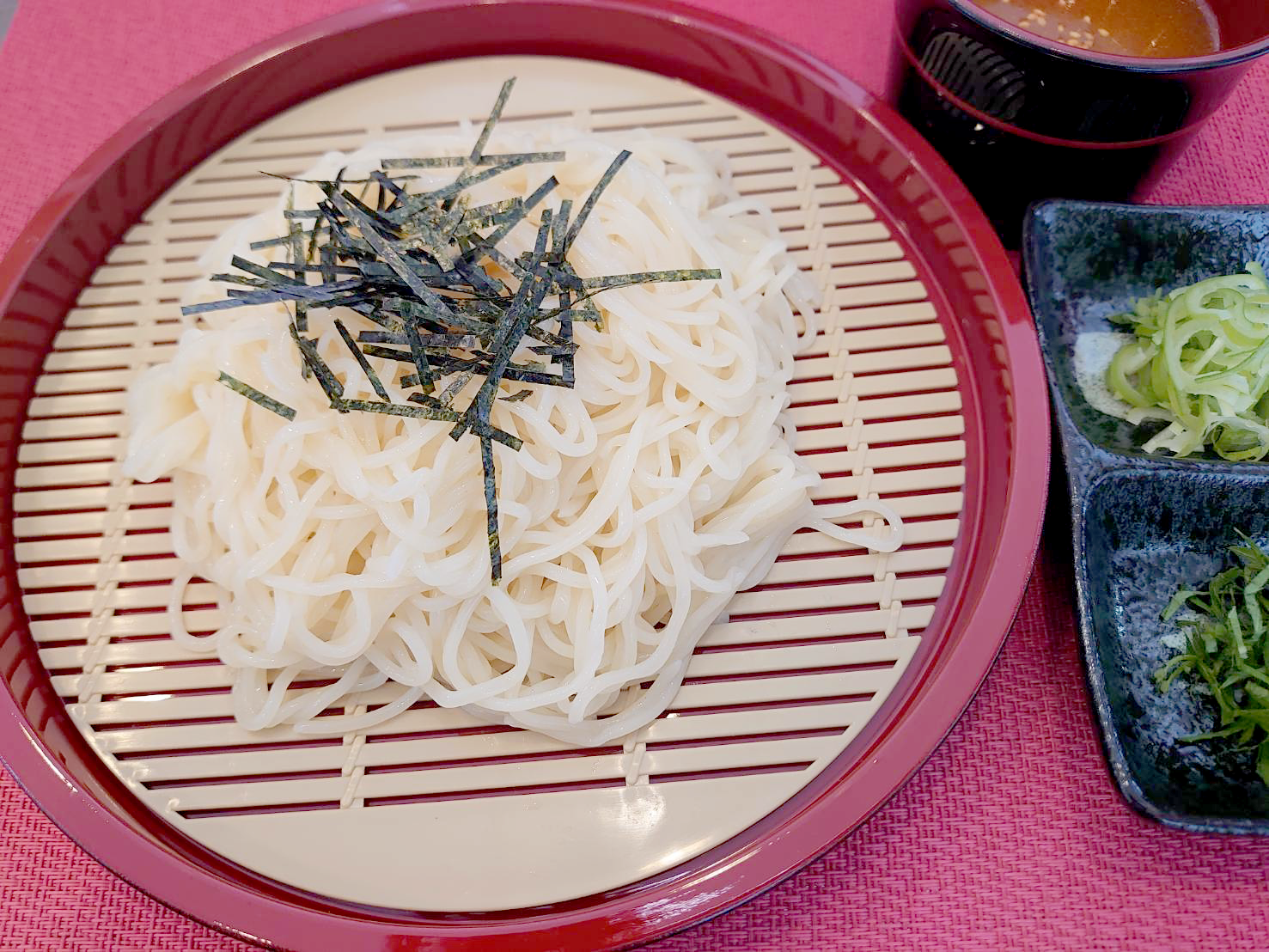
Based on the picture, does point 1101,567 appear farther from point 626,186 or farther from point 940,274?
point 626,186

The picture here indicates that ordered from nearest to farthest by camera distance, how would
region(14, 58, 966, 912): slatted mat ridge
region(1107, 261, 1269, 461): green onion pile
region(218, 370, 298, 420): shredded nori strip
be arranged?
region(14, 58, 966, 912): slatted mat ridge < region(218, 370, 298, 420): shredded nori strip < region(1107, 261, 1269, 461): green onion pile

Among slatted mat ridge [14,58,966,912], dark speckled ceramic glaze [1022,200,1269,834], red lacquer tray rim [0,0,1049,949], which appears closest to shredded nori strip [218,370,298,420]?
slatted mat ridge [14,58,966,912]

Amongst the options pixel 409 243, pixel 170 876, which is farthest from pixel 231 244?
pixel 170 876

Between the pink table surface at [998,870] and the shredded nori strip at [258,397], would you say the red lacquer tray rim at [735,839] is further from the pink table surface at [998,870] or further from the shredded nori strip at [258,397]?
the shredded nori strip at [258,397]

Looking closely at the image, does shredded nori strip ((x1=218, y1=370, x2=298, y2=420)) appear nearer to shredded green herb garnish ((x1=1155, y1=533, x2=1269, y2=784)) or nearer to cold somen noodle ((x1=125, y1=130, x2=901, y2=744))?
cold somen noodle ((x1=125, y1=130, x2=901, y2=744))

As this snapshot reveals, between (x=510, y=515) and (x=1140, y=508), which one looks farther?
(x=1140, y=508)

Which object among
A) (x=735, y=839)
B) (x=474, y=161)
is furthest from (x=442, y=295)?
(x=735, y=839)

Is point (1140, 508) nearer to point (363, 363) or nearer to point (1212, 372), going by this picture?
point (1212, 372)

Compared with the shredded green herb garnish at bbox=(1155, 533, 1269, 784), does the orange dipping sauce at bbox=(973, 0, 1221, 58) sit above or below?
above
